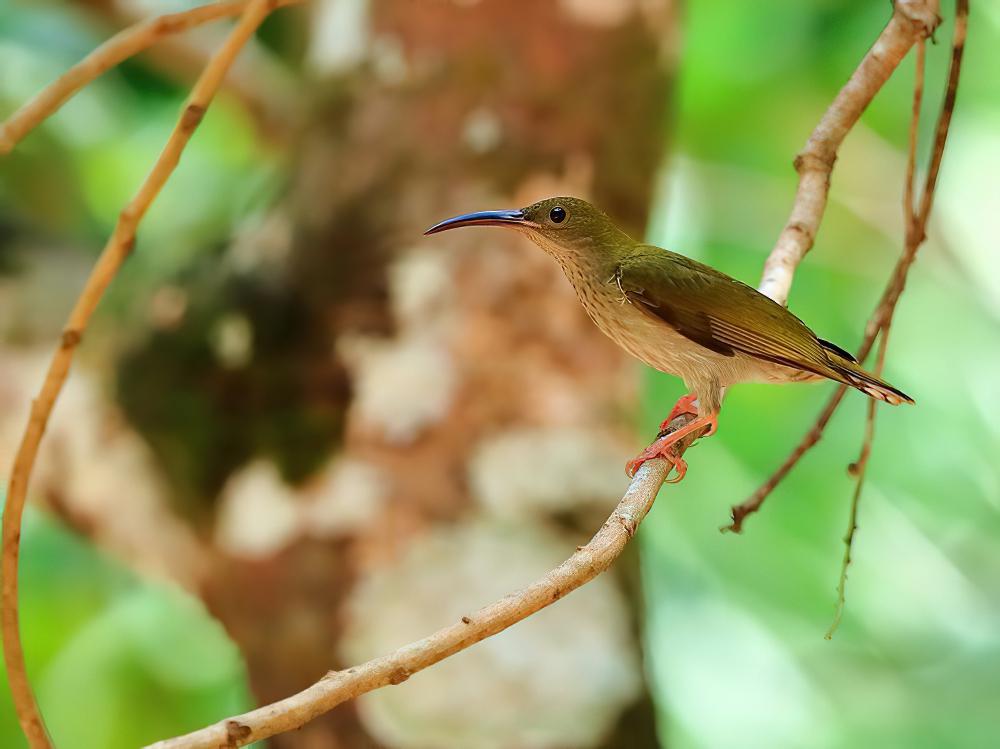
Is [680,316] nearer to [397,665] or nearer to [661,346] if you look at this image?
[661,346]

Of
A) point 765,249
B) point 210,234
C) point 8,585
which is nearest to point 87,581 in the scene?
point 210,234

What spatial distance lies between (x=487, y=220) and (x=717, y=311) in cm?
57

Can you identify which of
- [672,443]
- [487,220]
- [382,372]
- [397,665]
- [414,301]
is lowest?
[397,665]

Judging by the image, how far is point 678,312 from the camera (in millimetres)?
2664

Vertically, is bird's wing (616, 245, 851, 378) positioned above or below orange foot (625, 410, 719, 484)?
above

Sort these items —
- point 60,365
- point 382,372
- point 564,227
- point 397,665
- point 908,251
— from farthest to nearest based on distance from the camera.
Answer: point 382,372
point 564,227
point 908,251
point 60,365
point 397,665

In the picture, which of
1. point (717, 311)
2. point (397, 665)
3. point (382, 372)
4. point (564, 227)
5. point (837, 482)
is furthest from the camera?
point (837, 482)

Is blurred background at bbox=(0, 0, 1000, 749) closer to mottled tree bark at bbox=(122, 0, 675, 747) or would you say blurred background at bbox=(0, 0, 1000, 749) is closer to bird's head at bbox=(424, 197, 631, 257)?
mottled tree bark at bbox=(122, 0, 675, 747)

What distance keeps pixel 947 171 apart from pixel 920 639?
9.24ft

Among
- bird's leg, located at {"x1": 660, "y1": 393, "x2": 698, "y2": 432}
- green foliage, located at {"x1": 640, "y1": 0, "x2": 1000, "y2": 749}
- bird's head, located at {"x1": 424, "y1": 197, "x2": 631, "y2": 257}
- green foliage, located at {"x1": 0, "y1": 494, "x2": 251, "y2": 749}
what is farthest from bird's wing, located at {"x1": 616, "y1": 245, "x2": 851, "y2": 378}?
green foliage, located at {"x1": 0, "y1": 494, "x2": 251, "y2": 749}

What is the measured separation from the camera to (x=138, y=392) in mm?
3570

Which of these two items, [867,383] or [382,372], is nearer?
[867,383]

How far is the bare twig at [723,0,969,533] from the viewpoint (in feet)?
7.01

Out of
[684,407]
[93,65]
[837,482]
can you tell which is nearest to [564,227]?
[684,407]
